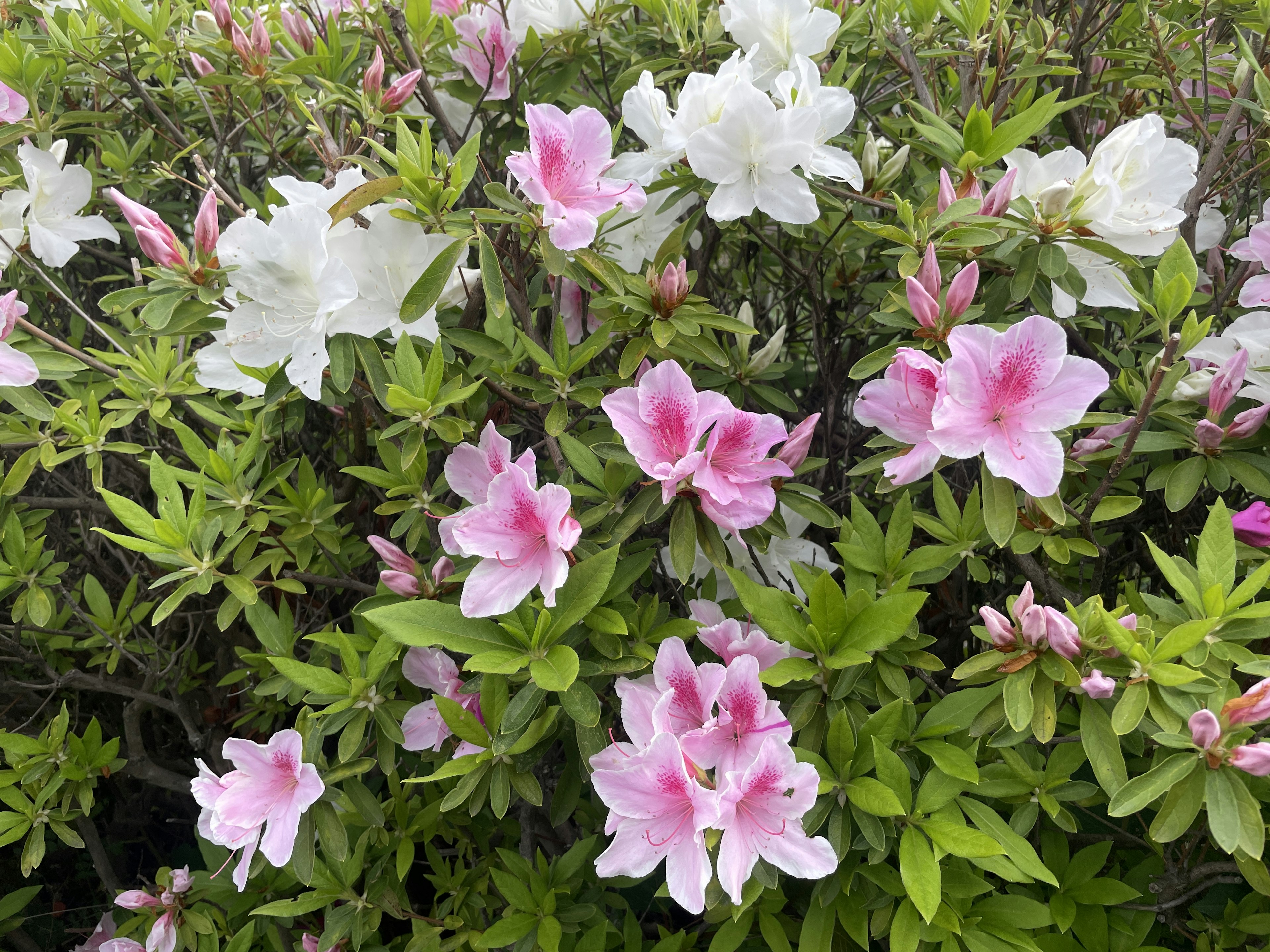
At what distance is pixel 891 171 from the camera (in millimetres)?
1650

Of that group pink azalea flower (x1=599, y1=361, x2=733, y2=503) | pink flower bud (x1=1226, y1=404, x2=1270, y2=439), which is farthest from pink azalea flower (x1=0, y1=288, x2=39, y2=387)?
pink flower bud (x1=1226, y1=404, x2=1270, y2=439)

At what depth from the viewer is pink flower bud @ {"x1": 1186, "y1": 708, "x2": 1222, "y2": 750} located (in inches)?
42.1

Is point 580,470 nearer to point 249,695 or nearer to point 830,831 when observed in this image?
point 830,831

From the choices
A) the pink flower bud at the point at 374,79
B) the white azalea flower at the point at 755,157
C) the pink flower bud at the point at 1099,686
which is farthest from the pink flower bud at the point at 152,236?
the pink flower bud at the point at 1099,686

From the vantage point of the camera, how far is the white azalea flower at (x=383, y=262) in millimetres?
1462

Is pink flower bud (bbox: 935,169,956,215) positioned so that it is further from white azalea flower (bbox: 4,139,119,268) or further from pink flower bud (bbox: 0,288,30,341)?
white azalea flower (bbox: 4,139,119,268)

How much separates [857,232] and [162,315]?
51.3 inches

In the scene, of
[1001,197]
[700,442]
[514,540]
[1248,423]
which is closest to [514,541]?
[514,540]

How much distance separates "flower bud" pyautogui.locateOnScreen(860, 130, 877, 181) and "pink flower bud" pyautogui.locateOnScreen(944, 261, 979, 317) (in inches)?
17.1

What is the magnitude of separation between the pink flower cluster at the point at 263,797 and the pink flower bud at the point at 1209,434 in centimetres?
143

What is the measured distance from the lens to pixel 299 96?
2.03 m

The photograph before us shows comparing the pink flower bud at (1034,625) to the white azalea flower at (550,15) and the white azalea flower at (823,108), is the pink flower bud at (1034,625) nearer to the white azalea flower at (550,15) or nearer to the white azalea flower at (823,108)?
the white azalea flower at (823,108)

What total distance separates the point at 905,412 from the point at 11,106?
1926 millimetres

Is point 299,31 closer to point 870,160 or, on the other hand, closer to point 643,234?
point 643,234
